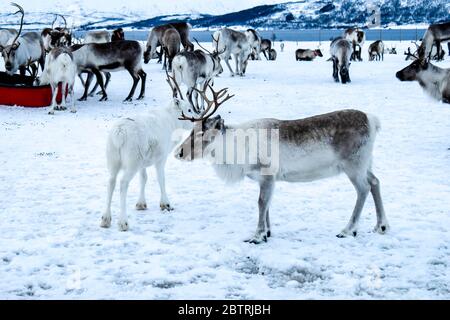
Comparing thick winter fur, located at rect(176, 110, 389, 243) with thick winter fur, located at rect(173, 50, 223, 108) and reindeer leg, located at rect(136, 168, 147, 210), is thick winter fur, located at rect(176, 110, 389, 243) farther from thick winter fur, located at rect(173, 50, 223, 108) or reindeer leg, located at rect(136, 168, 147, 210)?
thick winter fur, located at rect(173, 50, 223, 108)

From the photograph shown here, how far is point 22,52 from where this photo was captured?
559 inches

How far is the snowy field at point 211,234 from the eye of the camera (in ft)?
12.7

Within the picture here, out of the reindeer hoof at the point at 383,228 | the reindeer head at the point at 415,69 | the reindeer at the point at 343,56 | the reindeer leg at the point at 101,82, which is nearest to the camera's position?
the reindeer hoof at the point at 383,228

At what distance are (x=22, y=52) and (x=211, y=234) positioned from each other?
36.1 ft

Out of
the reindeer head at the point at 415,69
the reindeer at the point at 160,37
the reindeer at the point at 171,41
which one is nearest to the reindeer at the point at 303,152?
the reindeer head at the point at 415,69

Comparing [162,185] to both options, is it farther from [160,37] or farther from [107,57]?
[160,37]

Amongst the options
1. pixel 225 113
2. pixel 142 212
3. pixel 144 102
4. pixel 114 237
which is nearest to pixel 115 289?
pixel 114 237

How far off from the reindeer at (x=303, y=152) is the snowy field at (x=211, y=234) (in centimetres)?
40

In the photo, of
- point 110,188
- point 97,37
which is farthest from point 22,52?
point 110,188

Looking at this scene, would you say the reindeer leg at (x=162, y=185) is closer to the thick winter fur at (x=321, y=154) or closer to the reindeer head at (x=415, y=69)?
the thick winter fur at (x=321, y=154)

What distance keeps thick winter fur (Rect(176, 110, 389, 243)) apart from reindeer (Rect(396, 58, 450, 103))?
488cm

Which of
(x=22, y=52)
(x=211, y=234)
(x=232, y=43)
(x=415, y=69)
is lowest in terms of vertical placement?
(x=211, y=234)

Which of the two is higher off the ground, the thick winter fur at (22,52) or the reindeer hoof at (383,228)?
the thick winter fur at (22,52)
